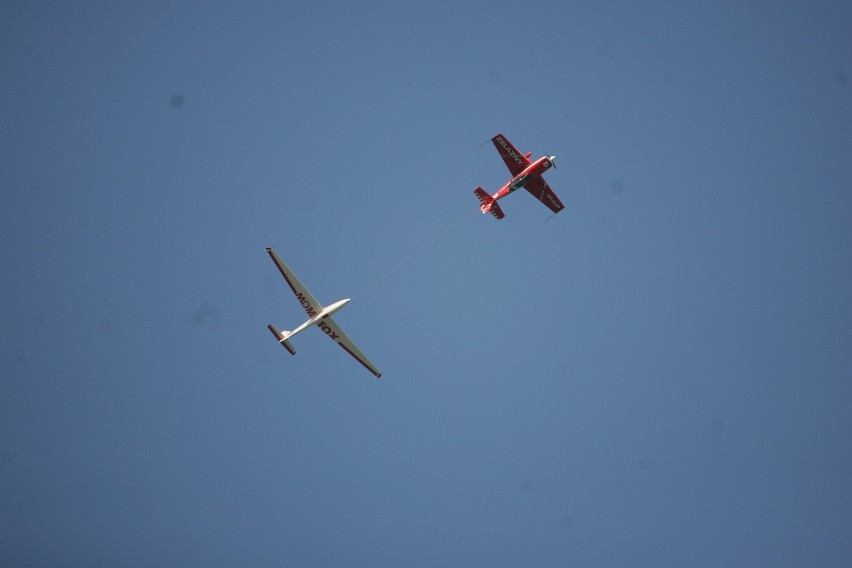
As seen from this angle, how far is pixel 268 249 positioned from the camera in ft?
187

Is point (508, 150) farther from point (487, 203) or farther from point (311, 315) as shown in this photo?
point (311, 315)

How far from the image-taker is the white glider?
189 feet

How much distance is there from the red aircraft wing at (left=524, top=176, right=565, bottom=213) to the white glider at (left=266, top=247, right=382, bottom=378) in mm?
18103

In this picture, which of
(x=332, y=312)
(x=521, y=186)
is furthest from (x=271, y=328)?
(x=521, y=186)

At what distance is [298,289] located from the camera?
190ft

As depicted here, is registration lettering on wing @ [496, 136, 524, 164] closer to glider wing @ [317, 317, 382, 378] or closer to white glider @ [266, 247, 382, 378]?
white glider @ [266, 247, 382, 378]

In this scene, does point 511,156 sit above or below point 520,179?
above

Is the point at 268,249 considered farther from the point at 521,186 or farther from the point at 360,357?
the point at 521,186

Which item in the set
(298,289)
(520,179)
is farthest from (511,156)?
(298,289)

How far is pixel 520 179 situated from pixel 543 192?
3.58 metres

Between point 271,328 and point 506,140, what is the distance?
932 inches

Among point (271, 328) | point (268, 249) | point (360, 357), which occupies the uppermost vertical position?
point (268, 249)

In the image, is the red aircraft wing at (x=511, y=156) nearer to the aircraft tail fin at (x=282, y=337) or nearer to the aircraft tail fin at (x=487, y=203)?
the aircraft tail fin at (x=487, y=203)

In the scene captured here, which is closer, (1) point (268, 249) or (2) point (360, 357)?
(1) point (268, 249)
